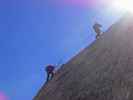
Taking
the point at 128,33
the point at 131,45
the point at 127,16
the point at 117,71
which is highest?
the point at 127,16

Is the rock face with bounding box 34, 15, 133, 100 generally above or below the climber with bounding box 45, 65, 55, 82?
below

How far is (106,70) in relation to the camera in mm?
8789

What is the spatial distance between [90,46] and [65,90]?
2704 millimetres

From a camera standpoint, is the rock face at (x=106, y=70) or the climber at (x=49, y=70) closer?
the rock face at (x=106, y=70)

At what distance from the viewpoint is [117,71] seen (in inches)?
314

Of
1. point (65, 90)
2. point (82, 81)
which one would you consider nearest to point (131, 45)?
point (82, 81)

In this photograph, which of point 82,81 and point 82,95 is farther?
point 82,81

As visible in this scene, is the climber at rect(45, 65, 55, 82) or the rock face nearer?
the rock face

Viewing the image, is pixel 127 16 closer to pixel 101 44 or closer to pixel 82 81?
pixel 101 44

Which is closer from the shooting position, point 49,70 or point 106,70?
point 106,70

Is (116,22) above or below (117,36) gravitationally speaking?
above

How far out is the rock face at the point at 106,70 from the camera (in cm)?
Answer: 741

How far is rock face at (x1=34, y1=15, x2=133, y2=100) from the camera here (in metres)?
7.41

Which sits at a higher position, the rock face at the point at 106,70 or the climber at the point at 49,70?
the climber at the point at 49,70
